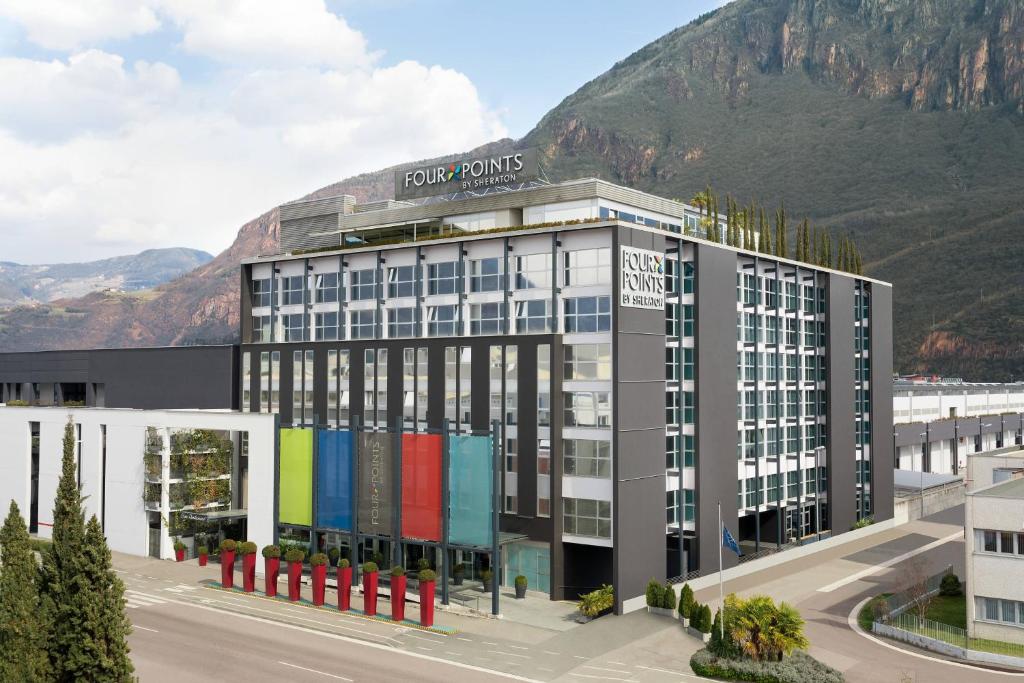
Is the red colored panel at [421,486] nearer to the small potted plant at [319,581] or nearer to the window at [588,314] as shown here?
the small potted plant at [319,581]

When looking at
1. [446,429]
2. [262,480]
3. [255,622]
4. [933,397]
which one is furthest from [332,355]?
[933,397]

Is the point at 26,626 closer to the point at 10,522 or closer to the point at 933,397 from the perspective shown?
the point at 10,522

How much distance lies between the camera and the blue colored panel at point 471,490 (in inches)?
2074

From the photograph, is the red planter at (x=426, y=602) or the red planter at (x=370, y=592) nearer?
the red planter at (x=426, y=602)

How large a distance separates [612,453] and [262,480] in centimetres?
2435

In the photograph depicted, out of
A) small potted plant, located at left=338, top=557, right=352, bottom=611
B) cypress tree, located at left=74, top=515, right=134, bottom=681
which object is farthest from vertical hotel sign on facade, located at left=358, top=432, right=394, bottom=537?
cypress tree, located at left=74, top=515, right=134, bottom=681

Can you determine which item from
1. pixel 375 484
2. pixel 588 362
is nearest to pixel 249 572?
pixel 375 484

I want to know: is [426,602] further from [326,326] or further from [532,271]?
[326,326]

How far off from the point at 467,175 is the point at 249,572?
31.6 metres

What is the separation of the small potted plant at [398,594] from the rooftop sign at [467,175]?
29.2 metres

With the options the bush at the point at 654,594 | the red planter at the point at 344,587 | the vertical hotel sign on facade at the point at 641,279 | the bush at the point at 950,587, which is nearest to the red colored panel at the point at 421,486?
the red planter at the point at 344,587

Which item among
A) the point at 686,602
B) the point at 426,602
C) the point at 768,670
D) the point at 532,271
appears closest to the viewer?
the point at 768,670

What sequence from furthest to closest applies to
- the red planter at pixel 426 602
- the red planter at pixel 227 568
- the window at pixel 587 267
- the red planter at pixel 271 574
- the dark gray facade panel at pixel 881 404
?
the dark gray facade panel at pixel 881 404 → the red planter at pixel 227 568 → the red planter at pixel 271 574 → the window at pixel 587 267 → the red planter at pixel 426 602

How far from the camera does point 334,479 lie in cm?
5900
